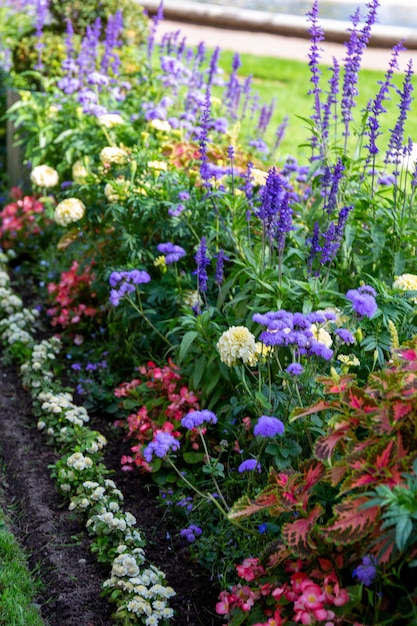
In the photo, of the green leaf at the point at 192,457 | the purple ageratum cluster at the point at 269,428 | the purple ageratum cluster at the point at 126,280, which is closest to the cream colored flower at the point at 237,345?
the purple ageratum cluster at the point at 269,428

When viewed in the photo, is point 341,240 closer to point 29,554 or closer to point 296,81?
point 29,554

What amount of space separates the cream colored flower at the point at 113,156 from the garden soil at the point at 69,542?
4.94ft

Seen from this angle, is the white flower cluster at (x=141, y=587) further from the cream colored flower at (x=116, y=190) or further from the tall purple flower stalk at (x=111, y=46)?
the tall purple flower stalk at (x=111, y=46)

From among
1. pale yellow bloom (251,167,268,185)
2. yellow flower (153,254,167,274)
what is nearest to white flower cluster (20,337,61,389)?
yellow flower (153,254,167,274)

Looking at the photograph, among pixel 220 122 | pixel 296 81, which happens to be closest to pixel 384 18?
pixel 296 81

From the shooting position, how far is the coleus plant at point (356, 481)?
7.46ft

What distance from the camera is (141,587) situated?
2896 mm

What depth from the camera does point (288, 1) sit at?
18.9m

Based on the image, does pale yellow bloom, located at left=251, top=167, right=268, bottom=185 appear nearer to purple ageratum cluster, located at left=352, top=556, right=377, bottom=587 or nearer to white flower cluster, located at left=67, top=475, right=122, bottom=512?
white flower cluster, located at left=67, top=475, right=122, bottom=512

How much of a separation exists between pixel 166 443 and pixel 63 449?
997mm

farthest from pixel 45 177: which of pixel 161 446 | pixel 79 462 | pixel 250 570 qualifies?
pixel 250 570

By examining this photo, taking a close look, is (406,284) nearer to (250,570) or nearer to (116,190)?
(250,570)

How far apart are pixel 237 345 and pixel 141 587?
920mm

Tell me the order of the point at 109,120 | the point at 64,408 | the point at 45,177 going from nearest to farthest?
1. the point at 64,408
2. the point at 109,120
3. the point at 45,177
